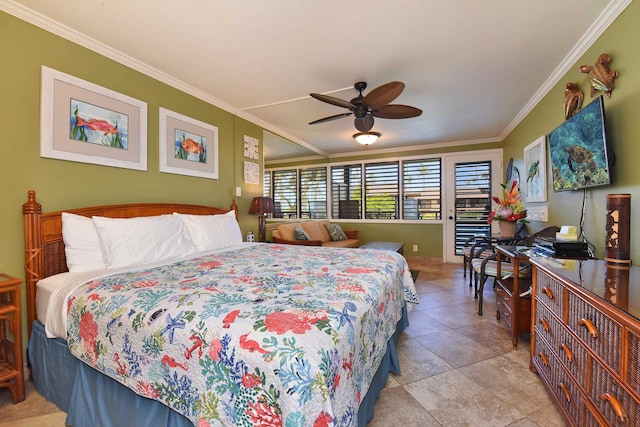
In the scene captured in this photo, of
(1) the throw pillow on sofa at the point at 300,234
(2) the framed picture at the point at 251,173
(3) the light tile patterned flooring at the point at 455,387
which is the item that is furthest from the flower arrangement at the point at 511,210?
(2) the framed picture at the point at 251,173

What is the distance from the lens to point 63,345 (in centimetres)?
154

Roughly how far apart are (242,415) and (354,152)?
574cm

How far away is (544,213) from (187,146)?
3.99 meters

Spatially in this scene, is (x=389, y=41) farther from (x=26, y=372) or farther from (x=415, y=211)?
(x=415, y=211)

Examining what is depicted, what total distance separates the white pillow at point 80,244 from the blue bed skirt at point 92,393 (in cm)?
41

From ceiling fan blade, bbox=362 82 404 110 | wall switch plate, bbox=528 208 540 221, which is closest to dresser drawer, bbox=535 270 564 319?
ceiling fan blade, bbox=362 82 404 110

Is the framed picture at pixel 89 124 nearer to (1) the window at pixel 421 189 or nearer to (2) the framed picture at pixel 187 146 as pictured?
(2) the framed picture at pixel 187 146

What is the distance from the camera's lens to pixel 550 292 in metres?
1.53

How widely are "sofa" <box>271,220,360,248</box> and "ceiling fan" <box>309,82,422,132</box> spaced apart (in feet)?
7.10

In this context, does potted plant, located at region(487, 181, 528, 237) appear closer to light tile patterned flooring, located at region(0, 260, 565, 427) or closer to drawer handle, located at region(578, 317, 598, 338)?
light tile patterned flooring, located at region(0, 260, 565, 427)

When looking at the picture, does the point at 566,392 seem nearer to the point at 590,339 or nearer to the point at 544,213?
the point at 590,339

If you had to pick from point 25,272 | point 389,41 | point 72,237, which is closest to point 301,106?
point 389,41

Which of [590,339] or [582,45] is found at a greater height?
[582,45]

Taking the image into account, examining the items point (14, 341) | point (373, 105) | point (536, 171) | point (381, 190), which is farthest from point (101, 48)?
point (381, 190)
